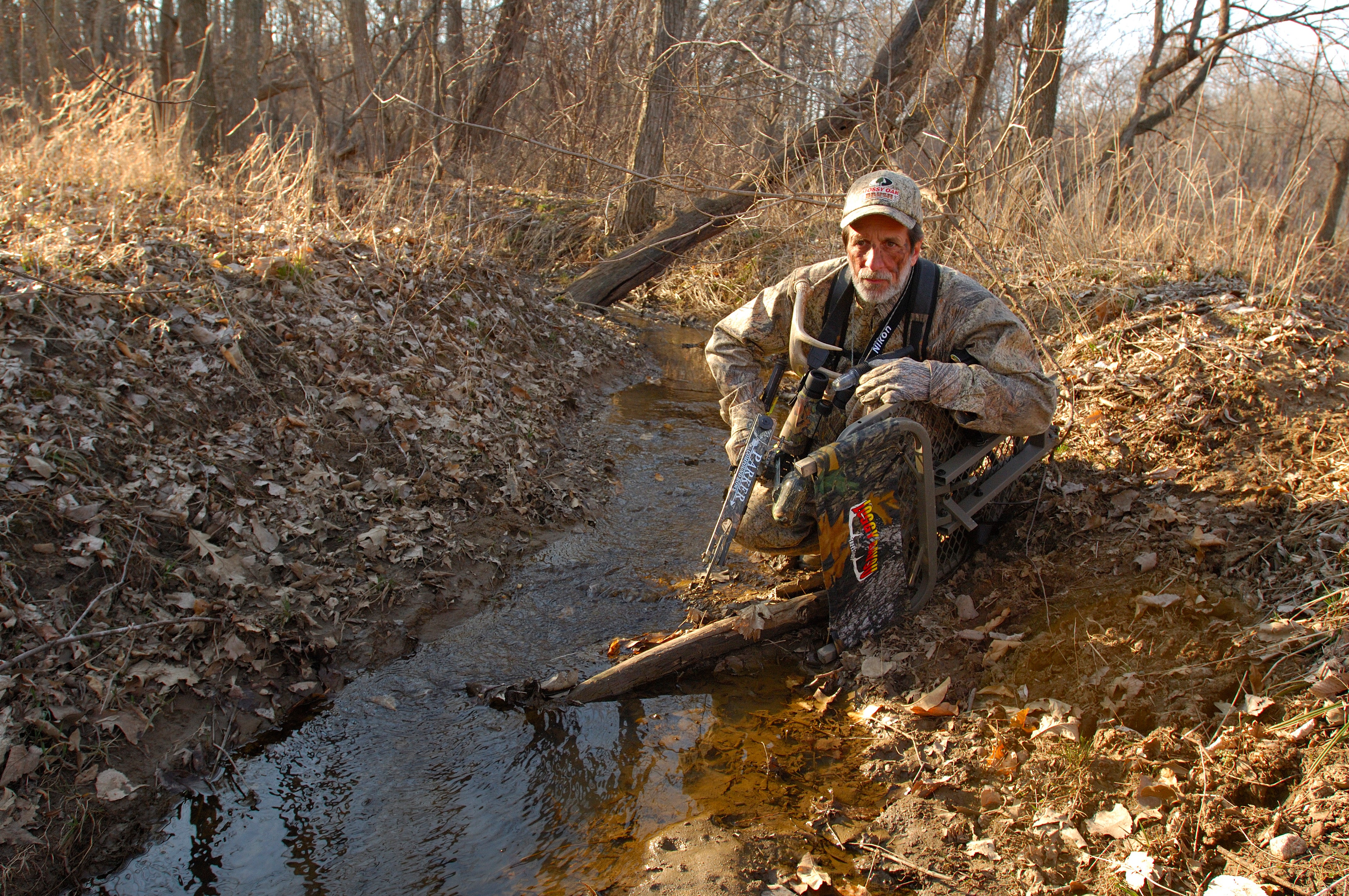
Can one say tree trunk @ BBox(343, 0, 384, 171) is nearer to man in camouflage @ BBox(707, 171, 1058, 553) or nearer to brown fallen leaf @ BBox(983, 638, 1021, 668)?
man in camouflage @ BBox(707, 171, 1058, 553)

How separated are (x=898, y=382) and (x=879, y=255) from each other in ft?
2.32

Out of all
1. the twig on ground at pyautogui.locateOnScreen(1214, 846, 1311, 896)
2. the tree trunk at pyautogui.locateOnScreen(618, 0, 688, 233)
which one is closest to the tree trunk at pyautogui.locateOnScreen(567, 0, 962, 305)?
the tree trunk at pyautogui.locateOnScreen(618, 0, 688, 233)

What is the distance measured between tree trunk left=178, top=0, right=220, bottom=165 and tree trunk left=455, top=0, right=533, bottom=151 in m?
3.94

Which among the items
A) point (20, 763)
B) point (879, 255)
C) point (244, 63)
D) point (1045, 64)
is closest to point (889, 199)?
point (879, 255)

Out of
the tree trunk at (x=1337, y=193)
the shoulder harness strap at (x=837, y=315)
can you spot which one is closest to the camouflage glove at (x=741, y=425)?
the shoulder harness strap at (x=837, y=315)

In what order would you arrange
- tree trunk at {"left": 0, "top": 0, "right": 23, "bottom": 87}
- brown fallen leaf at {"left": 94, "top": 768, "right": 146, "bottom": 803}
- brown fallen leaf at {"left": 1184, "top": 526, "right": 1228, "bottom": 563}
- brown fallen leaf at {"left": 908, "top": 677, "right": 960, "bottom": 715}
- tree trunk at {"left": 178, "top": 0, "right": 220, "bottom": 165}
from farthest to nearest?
tree trunk at {"left": 0, "top": 0, "right": 23, "bottom": 87} < tree trunk at {"left": 178, "top": 0, "right": 220, "bottom": 165} < brown fallen leaf at {"left": 1184, "top": 526, "right": 1228, "bottom": 563} < brown fallen leaf at {"left": 908, "top": 677, "right": 960, "bottom": 715} < brown fallen leaf at {"left": 94, "top": 768, "right": 146, "bottom": 803}

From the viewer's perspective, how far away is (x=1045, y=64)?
10.6 m

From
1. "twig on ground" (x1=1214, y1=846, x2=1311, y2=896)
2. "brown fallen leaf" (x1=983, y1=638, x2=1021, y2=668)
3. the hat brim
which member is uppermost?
the hat brim

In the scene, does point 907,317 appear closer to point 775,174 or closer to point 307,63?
point 775,174

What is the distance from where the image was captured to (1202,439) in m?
4.62

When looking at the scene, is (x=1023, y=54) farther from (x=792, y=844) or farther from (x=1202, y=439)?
(x=792, y=844)

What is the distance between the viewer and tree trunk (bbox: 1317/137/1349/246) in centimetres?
1122

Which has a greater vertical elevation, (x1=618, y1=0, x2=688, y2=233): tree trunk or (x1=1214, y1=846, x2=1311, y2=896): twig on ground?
(x1=618, y1=0, x2=688, y2=233): tree trunk

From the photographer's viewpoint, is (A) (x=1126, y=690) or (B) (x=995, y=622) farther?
(B) (x=995, y=622)
